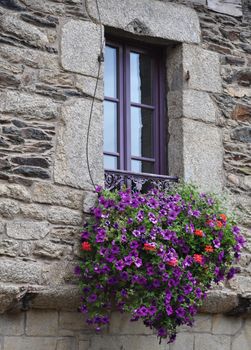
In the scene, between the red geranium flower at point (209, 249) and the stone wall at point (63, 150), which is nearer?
the stone wall at point (63, 150)

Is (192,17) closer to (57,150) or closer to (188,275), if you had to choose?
(57,150)

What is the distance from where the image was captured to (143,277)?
6.02 m

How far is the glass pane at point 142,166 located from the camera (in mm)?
7008

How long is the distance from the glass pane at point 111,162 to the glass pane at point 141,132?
17 centimetres

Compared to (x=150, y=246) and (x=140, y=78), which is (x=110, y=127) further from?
(x=150, y=246)

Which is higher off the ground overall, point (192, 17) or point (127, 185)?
point (192, 17)

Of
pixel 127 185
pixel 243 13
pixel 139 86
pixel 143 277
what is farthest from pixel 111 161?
pixel 243 13

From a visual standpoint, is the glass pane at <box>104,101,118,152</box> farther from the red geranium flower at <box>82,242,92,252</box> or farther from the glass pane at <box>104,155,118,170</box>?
the red geranium flower at <box>82,242,92,252</box>

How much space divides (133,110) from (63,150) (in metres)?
0.93

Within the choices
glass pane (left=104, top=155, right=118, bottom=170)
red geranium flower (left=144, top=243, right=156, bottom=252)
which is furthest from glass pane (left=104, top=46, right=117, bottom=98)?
red geranium flower (left=144, top=243, right=156, bottom=252)

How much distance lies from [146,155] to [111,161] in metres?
0.34

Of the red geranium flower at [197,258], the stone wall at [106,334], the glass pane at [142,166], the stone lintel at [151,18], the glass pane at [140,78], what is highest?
the stone lintel at [151,18]

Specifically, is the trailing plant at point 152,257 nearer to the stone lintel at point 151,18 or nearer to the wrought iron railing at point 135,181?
the wrought iron railing at point 135,181

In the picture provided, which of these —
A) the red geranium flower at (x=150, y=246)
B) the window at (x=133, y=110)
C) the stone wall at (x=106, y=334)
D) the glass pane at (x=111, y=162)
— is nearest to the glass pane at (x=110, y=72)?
the window at (x=133, y=110)
